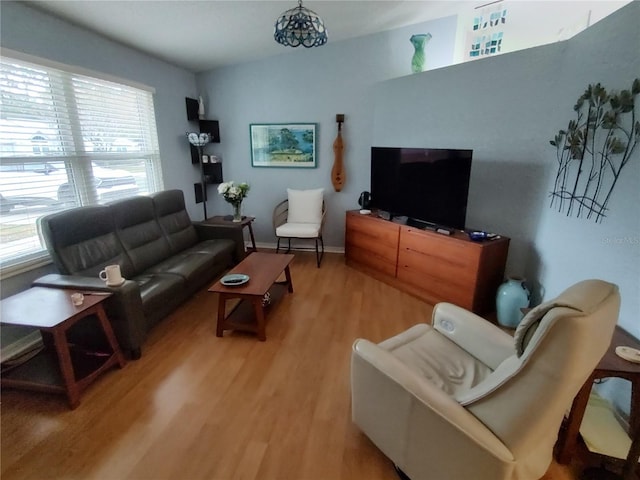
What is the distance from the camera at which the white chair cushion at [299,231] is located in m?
3.79

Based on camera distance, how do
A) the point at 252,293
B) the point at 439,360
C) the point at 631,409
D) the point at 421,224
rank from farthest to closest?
the point at 421,224
the point at 252,293
the point at 439,360
the point at 631,409

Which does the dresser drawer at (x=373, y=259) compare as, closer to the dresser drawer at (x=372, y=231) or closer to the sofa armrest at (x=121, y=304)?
the dresser drawer at (x=372, y=231)

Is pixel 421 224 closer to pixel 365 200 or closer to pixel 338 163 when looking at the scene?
pixel 365 200

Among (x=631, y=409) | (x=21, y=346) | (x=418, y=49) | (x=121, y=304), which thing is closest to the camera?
(x=631, y=409)

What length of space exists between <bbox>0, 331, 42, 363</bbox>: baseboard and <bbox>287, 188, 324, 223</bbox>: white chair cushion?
109 inches

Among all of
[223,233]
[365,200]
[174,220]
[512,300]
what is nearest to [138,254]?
[174,220]

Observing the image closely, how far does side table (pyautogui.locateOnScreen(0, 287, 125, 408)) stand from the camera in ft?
5.54

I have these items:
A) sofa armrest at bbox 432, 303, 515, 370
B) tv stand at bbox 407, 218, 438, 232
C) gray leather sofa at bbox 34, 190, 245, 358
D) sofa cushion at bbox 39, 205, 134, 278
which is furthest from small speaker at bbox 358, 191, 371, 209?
sofa cushion at bbox 39, 205, 134, 278

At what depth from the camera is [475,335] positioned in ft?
5.26

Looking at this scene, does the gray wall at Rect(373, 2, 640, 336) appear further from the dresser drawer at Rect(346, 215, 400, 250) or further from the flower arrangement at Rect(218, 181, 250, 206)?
the flower arrangement at Rect(218, 181, 250, 206)

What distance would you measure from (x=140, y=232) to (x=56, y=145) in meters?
0.95

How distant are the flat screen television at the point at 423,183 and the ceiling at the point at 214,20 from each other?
1.33 metres

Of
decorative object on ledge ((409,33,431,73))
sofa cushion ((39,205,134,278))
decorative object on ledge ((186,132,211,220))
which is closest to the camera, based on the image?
sofa cushion ((39,205,134,278))

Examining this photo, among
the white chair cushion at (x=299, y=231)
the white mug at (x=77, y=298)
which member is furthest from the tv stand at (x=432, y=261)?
the white mug at (x=77, y=298)
